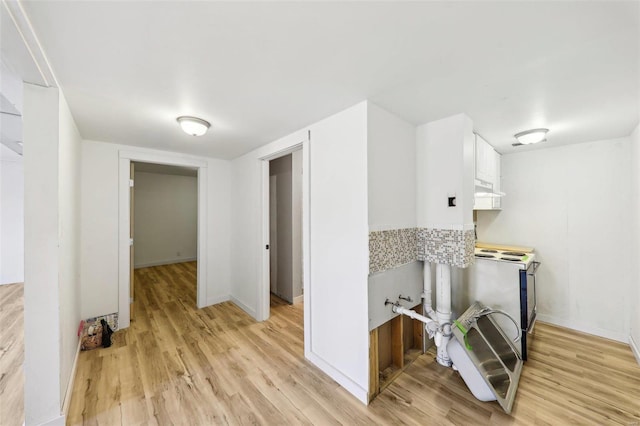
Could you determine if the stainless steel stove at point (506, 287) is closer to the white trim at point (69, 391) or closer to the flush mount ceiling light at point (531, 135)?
the flush mount ceiling light at point (531, 135)

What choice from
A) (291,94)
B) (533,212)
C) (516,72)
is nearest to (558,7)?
(516,72)

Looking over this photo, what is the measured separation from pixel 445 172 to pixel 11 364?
4.09 m

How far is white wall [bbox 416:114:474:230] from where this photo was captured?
1.96 m

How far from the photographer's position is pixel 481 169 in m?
2.51

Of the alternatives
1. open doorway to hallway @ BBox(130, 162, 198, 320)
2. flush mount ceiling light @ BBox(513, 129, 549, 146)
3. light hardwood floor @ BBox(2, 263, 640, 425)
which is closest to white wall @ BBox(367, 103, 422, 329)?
light hardwood floor @ BBox(2, 263, 640, 425)

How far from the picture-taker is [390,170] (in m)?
1.96

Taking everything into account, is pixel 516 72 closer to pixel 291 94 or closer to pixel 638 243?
pixel 291 94

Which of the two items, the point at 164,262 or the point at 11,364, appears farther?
the point at 164,262

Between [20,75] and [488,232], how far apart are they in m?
4.72

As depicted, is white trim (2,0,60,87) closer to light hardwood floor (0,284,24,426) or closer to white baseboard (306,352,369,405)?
light hardwood floor (0,284,24,426)

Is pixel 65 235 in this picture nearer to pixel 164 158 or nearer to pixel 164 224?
pixel 164 158

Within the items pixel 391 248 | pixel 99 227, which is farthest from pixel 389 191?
pixel 99 227

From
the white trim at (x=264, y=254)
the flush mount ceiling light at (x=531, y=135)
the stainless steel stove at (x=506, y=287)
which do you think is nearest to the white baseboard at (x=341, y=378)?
the white trim at (x=264, y=254)

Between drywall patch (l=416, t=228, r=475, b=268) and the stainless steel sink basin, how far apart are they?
1.66 feet
